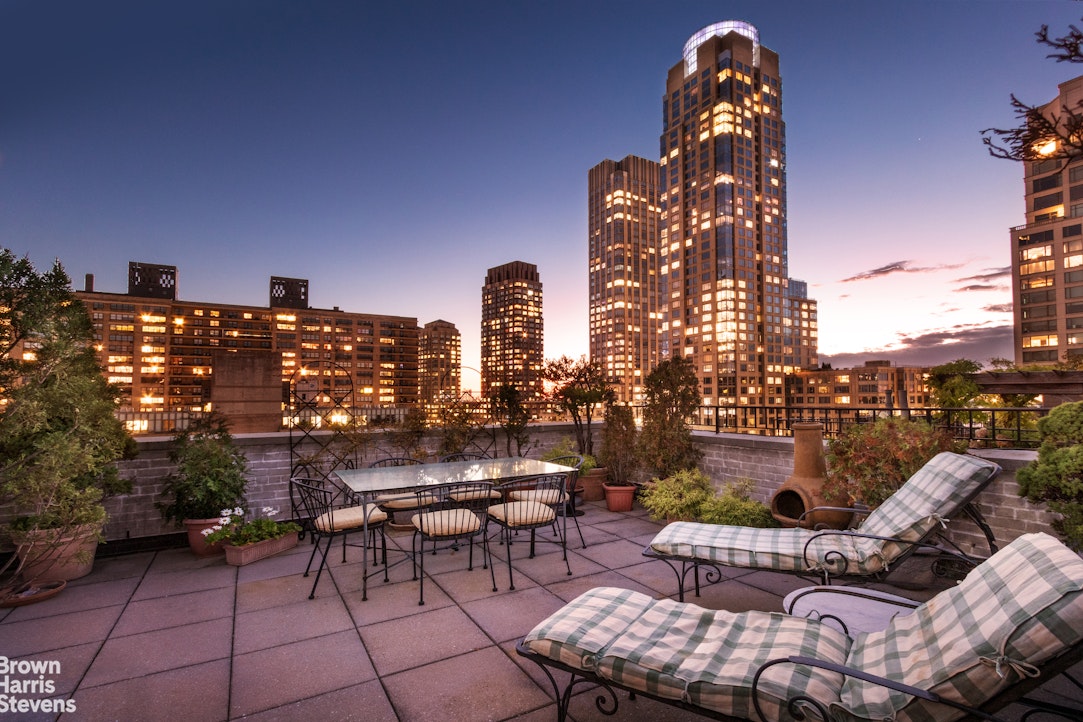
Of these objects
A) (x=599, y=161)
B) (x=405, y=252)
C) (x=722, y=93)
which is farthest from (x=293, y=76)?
(x=599, y=161)

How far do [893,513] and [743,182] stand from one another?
125077mm

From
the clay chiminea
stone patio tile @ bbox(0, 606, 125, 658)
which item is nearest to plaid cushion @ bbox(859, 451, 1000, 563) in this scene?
the clay chiminea

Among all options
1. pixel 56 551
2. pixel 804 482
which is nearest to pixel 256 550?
pixel 56 551

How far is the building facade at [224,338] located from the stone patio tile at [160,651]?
110943 mm

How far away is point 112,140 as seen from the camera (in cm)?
3625

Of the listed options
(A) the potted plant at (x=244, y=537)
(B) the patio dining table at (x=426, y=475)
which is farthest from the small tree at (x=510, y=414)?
(A) the potted plant at (x=244, y=537)

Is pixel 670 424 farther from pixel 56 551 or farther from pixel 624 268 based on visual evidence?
pixel 624 268

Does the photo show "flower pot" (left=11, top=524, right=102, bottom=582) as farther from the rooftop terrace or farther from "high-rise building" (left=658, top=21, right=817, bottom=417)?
"high-rise building" (left=658, top=21, right=817, bottom=417)

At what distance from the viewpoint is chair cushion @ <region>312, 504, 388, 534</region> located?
4.69m

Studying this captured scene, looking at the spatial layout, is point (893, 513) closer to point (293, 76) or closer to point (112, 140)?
point (293, 76)

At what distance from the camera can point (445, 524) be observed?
4.56 m

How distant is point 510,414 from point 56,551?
226 inches

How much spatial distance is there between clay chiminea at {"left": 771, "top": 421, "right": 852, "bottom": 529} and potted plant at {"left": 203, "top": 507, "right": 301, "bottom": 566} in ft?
19.5

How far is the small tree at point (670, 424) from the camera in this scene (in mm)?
7914
